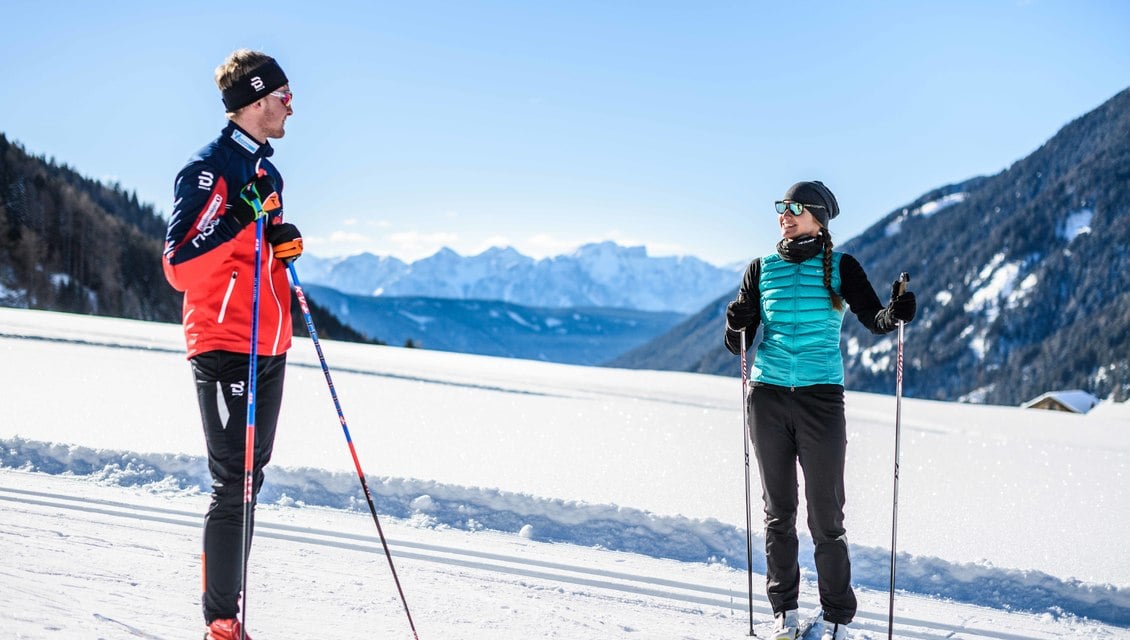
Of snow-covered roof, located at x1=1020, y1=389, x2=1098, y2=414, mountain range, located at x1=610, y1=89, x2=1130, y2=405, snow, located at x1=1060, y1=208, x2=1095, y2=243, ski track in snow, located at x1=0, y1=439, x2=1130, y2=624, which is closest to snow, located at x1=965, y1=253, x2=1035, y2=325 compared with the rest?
mountain range, located at x1=610, y1=89, x2=1130, y2=405

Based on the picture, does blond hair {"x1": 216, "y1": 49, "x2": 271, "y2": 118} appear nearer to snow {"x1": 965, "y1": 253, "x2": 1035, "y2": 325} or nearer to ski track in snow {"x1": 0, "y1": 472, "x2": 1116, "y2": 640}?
ski track in snow {"x1": 0, "y1": 472, "x2": 1116, "y2": 640}

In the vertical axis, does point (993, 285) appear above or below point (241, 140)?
above

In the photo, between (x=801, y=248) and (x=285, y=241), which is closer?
(x=285, y=241)

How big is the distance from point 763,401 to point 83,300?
86.3 metres

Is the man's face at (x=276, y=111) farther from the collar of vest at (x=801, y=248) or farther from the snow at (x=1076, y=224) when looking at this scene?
the snow at (x=1076, y=224)

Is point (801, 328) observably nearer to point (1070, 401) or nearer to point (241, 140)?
point (241, 140)

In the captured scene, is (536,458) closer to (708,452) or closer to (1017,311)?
(708,452)

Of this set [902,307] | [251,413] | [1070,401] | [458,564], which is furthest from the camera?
[1070,401]

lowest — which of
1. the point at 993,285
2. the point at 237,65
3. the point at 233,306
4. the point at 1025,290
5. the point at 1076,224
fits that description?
the point at 233,306

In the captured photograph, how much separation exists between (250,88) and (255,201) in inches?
16.7

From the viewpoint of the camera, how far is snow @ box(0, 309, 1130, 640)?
139 inches

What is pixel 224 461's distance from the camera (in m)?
2.71

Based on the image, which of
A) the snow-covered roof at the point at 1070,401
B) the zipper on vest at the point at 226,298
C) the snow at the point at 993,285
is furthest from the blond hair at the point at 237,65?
the snow at the point at 993,285

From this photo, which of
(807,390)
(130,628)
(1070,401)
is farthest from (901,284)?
(1070,401)
